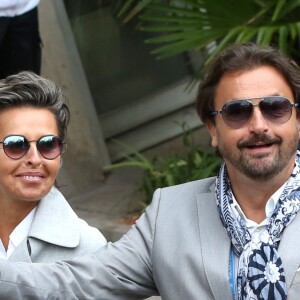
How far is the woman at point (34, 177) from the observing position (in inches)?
137

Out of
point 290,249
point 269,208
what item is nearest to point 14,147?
point 269,208

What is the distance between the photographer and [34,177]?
3.49 m

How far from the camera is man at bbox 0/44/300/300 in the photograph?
10.4 ft

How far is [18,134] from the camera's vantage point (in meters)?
3.50

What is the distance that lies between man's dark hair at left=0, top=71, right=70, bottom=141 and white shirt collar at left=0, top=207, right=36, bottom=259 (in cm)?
31

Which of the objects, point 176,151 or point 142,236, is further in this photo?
point 176,151

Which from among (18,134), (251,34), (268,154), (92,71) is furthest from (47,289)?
(92,71)

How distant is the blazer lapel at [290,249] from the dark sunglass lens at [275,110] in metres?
0.30

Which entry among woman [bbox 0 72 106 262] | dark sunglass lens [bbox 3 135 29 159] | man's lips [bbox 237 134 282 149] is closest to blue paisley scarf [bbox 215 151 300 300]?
man's lips [bbox 237 134 282 149]

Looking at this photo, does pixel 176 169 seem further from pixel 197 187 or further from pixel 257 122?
pixel 257 122

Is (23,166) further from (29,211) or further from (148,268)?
(148,268)

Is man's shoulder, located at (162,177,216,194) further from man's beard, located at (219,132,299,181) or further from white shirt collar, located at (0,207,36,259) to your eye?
white shirt collar, located at (0,207,36,259)

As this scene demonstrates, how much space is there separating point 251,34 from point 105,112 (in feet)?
7.92

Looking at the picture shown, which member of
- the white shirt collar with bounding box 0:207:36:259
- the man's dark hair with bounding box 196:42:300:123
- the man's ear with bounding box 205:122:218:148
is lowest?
the white shirt collar with bounding box 0:207:36:259
